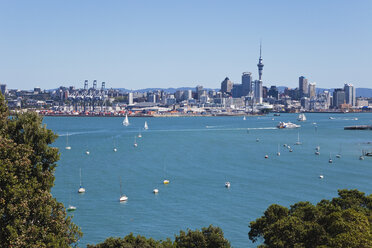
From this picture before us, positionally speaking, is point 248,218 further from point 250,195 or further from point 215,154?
point 215,154

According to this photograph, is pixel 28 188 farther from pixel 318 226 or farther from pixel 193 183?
pixel 193 183

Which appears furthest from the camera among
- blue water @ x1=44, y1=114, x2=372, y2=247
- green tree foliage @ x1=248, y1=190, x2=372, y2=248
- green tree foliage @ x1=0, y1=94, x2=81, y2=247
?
blue water @ x1=44, y1=114, x2=372, y2=247

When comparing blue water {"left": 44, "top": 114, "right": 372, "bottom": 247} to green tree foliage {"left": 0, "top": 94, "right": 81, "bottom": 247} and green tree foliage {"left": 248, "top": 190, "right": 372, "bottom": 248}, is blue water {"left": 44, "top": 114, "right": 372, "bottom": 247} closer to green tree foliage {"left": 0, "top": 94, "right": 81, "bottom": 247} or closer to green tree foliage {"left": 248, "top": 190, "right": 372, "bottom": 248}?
green tree foliage {"left": 248, "top": 190, "right": 372, "bottom": 248}

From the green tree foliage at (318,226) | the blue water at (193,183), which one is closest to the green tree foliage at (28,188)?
the green tree foliage at (318,226)

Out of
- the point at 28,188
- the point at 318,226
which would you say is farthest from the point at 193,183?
the point at 28,188

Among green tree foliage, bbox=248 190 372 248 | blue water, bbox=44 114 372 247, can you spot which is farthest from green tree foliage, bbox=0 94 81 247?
blue water, bbox=44 114 372 247

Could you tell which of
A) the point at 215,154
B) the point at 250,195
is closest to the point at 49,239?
the point at 250,195

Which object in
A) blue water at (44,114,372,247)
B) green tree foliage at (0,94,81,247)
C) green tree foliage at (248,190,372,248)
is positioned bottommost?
blue water at (44,114,372,247)

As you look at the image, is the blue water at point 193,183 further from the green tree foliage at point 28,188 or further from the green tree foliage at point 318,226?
the green tree foliage at point 28,188
